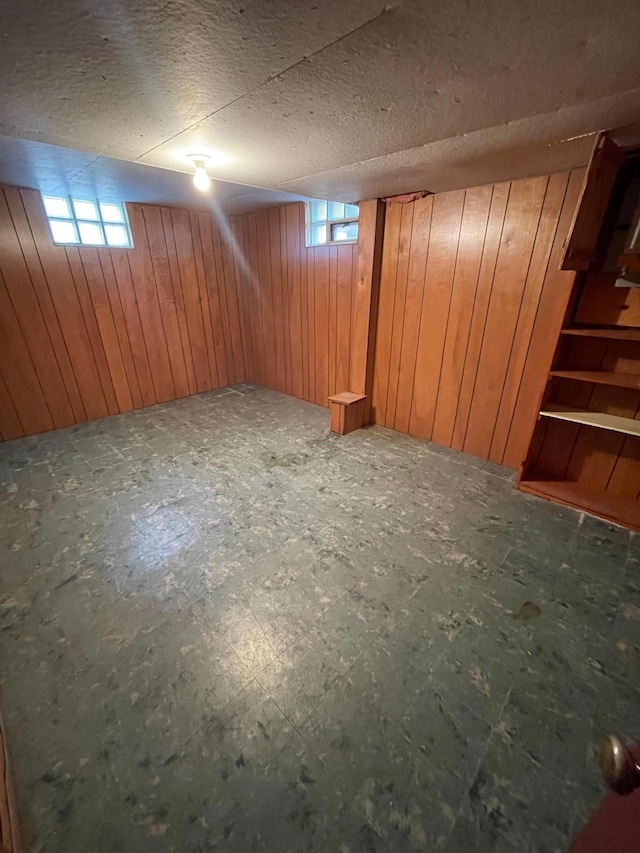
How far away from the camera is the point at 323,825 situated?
3.09ft

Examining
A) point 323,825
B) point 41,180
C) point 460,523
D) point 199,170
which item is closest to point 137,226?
point 41,180

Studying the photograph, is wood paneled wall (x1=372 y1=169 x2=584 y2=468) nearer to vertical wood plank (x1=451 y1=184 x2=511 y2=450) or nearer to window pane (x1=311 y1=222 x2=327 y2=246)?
vertical wood plank (x1=451 y1=184 x2=511 y2=450)

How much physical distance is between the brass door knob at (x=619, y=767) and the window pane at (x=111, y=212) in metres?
4.63

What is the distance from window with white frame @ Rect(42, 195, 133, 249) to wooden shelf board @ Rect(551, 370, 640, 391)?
410 centimetres

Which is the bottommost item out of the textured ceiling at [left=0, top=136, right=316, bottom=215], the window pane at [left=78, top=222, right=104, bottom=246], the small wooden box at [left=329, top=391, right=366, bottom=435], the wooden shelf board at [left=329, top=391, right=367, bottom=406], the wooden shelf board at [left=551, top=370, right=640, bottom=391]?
the small wooden box at [left=329, top=391, right=366, bottom=435]

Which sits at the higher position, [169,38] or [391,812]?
[169,38]

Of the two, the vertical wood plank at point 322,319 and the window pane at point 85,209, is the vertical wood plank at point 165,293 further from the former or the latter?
the vertical wood plank at point 322,319

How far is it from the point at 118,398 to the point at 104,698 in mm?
3249

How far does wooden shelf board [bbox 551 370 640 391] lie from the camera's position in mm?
1859

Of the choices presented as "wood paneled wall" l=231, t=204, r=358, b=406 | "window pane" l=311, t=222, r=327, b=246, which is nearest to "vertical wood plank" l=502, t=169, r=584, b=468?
"wood paneled wall" l=231, t=204, r=358, b=406

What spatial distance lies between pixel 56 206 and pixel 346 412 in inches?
129

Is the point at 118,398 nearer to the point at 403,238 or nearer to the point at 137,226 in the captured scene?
the point at 137,226

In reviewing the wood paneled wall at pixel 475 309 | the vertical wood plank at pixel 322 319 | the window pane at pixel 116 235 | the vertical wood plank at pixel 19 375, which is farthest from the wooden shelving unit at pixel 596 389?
A: the vertical wood plank at pixel 19 375

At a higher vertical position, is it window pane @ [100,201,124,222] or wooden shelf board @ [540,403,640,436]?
window pane @ [100,201,124,222]
